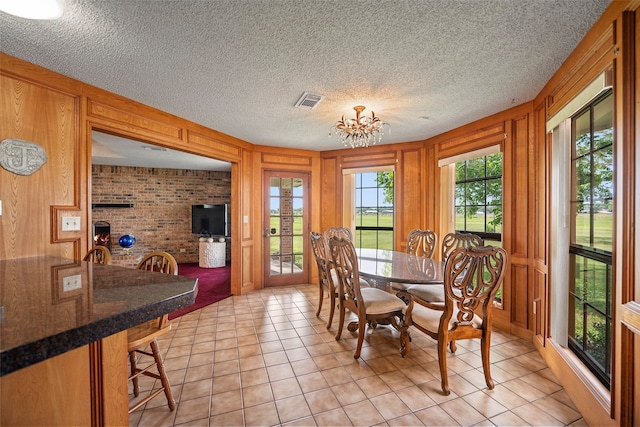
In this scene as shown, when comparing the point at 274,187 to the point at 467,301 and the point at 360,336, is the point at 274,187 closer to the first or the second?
the point at 360,336

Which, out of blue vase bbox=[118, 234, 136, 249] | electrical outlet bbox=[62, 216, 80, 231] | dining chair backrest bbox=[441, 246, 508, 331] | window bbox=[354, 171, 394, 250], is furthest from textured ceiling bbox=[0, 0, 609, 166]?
blue vase bbox=[118, 234, 136, 249]

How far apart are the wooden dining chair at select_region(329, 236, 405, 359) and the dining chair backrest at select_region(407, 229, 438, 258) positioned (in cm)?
118

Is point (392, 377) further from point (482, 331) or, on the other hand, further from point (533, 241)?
point (533, 241)

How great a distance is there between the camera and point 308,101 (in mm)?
2633

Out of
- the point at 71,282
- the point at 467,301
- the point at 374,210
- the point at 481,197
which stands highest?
the point at 481,197

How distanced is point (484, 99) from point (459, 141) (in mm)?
923

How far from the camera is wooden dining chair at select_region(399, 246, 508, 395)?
1832 mm

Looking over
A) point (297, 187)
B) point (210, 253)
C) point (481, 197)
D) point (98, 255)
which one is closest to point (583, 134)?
point (481, 197)

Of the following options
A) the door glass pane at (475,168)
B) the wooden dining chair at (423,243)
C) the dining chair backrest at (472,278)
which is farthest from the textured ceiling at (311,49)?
the wooden dining chair at (423,243)

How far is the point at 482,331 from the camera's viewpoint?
6.57ft

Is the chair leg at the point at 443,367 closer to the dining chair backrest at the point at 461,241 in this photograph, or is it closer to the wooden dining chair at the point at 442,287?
the wooden dining chair at the point at 442,287

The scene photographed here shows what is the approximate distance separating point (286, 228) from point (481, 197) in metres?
2.95

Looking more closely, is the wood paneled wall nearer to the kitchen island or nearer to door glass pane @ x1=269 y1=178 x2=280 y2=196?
door glass pane @ x1=269 y1=178 x2=280 y2=196

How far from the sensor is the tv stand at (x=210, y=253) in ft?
20.8
